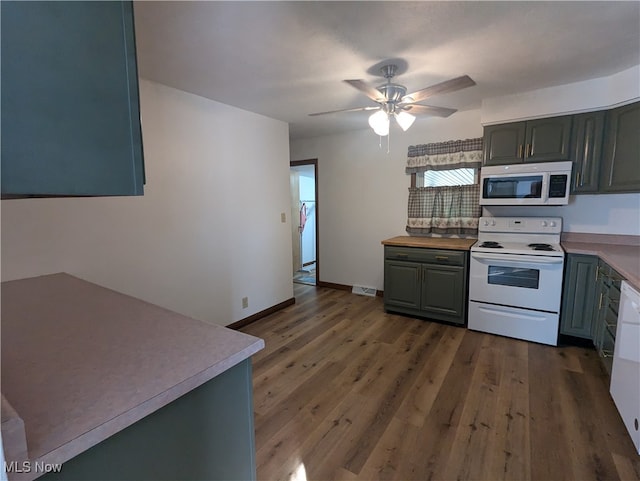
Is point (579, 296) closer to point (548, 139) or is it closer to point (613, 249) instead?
point (613, 249)

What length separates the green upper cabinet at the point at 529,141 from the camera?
2770 mm

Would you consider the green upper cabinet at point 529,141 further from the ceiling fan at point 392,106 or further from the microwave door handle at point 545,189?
the ceiling fan at point 392,106

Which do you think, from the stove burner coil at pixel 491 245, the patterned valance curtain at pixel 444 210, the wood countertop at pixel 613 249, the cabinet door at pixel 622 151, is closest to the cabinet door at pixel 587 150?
the cabinet door at pixel 622 151

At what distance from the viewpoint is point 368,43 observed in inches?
73.6

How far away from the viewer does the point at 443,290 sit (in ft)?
10.7

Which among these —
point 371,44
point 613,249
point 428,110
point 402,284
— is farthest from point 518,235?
point 371,44

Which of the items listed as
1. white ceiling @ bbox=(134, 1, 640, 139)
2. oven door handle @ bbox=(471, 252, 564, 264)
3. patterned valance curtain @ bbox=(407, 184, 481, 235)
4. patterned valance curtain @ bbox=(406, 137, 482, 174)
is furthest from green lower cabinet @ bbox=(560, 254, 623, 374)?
white ceiling @ bbox=(134, 1, 640, 139)

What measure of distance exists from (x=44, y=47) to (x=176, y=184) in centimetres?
226

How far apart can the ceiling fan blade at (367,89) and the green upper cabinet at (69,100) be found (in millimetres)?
1549

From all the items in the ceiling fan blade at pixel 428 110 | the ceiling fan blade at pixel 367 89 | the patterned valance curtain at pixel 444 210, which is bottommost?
the patterned valance curtain at pixel 444 210

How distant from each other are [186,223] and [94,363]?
202 cm

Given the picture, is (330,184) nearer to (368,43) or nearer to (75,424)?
(368,43)

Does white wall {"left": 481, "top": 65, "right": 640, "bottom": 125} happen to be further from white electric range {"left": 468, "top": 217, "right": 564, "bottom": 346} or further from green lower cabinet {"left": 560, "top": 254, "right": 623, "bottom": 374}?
green lower cabinet {"left": 560, "top": 254, "right": 623, "bottom": 374}

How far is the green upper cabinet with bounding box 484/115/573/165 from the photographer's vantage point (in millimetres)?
2770
